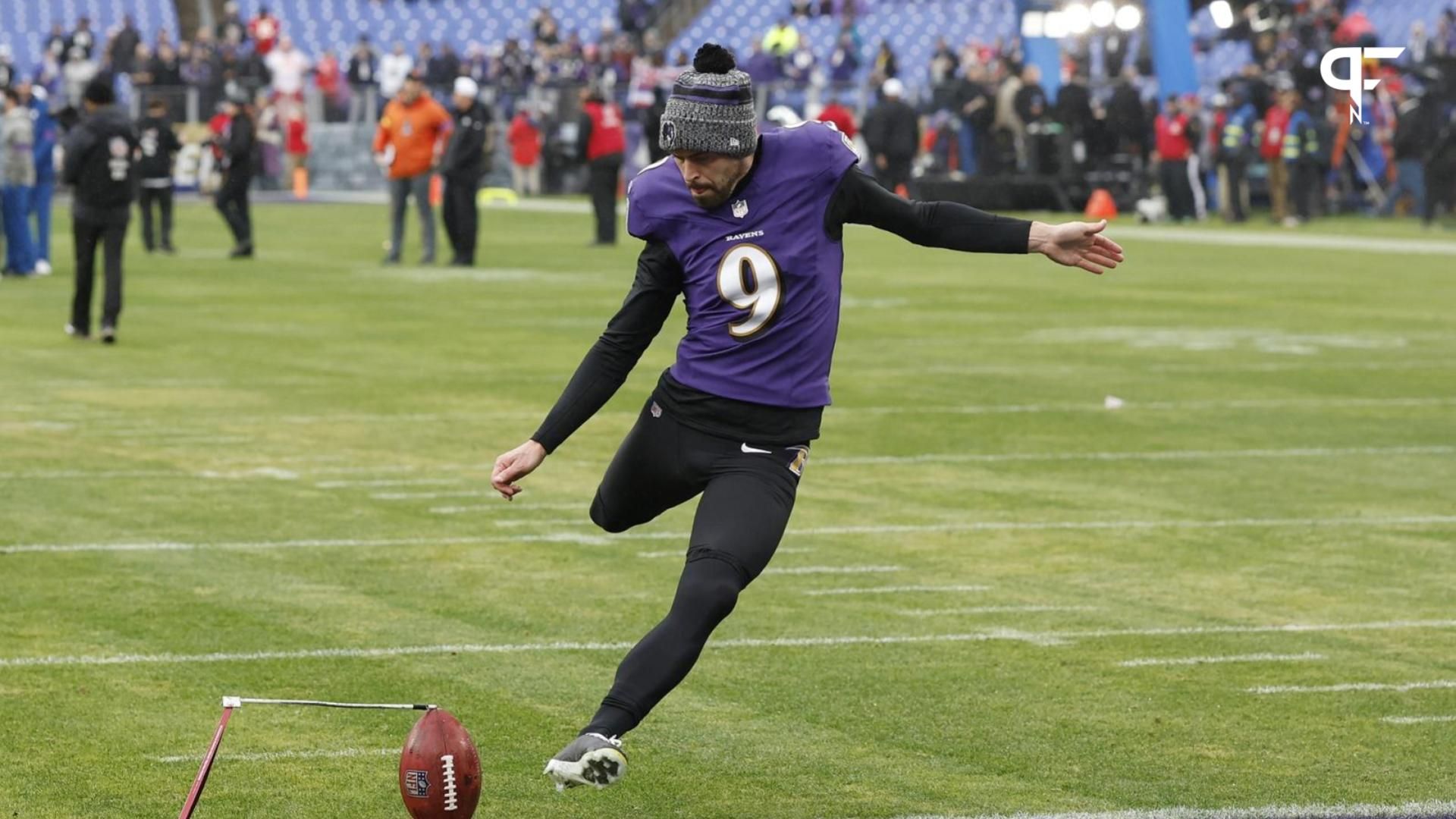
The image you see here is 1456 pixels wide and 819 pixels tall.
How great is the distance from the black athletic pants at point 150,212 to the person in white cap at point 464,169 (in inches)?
179

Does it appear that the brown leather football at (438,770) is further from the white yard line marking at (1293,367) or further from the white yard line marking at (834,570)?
the white yard line marking at (1293,367)

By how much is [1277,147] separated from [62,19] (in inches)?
1142

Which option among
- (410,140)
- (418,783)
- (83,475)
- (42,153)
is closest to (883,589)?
(418,783)

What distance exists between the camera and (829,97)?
46656 millimetres

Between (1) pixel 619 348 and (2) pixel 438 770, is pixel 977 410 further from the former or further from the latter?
(2) pixel 438 770

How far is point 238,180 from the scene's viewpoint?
30141 mm

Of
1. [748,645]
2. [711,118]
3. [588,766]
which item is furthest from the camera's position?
[748,645]

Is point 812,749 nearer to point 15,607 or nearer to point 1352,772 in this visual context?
point 1352,772

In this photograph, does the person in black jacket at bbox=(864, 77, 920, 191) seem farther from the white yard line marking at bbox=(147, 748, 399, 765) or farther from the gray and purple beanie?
the gray and purple beanie

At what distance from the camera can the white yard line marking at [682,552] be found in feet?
34.8

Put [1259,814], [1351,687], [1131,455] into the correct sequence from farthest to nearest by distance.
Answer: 1. [1131,455]
2. [1351,687]
3. [1259,814]

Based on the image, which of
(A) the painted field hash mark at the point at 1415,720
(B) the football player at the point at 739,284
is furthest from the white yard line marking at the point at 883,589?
(B) the football player at the point at 739,284

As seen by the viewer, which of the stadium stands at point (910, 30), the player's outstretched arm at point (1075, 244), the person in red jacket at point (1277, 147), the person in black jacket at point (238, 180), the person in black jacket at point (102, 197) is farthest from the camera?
the stadium stands at point (910, 30)

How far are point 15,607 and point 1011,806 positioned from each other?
171 inches
